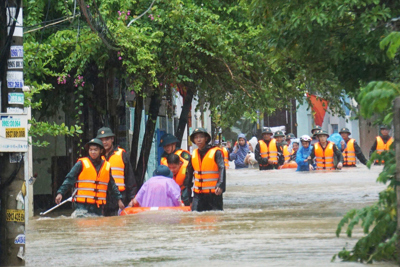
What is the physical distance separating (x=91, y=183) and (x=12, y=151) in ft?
15.2

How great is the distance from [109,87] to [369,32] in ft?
27.9

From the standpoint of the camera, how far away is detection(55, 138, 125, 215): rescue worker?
40.9 ft

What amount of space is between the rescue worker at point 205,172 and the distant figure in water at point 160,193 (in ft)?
1.37

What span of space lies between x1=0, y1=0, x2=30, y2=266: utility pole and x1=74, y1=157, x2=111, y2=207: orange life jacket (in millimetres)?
4462

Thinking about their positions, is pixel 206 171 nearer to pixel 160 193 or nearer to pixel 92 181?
pixel 160 193

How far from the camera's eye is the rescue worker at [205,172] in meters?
13.2

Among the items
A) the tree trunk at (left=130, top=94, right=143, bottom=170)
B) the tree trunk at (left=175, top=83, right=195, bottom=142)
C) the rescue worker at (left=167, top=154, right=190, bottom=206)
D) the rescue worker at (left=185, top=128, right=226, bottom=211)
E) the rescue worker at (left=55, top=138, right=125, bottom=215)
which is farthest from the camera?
the tree trunk at (left=130, top=94, right=143, bottom=170)

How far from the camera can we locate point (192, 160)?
13.4m

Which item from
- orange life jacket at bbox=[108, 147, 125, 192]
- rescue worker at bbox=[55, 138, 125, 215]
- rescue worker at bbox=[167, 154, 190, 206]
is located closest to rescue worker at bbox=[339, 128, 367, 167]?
rescue worker at bbox=[167, 154, 190, 206]

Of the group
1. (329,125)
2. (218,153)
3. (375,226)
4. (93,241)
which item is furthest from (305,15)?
(329,125)

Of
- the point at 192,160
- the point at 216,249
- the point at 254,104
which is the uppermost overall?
the point at 254,104

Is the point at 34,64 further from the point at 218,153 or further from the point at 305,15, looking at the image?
the point at 305,15

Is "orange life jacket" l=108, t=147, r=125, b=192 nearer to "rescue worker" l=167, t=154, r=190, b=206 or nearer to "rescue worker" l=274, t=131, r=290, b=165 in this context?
"rescue worker" l=167, t=154, r=190, b=206

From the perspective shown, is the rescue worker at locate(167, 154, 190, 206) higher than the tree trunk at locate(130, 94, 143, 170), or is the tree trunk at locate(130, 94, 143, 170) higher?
the tree trunk at locate(130, 94, 143, 170)
